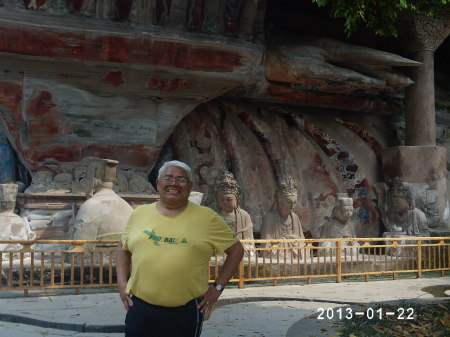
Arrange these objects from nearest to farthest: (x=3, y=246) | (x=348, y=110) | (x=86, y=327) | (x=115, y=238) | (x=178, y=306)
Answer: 1. (x=178, y=306)
2. (x=86, y=327)
3. (x=115, y=238)
4. (x=3, y=246)
5. (x=348, y=110)

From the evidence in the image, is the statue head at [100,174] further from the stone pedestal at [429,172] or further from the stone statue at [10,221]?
the stone pedestal at [429,172]

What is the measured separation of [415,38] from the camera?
1344 centimetres

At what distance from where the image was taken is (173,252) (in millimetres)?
2848

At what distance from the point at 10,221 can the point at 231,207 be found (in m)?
3.97

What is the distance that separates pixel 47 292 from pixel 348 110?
10498mm

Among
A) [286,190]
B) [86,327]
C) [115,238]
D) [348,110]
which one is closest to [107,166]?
[115,238]

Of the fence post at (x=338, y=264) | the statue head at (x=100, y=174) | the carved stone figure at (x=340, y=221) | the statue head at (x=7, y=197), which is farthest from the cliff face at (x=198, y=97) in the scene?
A: the fence post at (x=338, y=264)

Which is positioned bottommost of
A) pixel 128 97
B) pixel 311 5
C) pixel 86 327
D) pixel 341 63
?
pixel 86 327

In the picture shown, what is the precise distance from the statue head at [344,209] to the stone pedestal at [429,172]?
3855 mm

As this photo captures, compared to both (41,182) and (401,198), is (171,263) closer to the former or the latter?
(41,182)

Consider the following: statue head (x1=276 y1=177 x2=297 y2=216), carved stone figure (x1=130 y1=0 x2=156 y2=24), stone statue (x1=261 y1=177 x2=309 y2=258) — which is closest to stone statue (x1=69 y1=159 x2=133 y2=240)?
stone statue (x1=261 y1=177 x2=309 y2=258)

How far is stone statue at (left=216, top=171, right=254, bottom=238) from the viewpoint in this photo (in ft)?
29.9

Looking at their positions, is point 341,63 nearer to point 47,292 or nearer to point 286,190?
point 286,190

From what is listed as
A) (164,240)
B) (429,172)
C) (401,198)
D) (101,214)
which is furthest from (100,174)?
(429,172)
